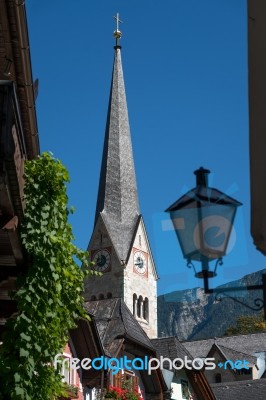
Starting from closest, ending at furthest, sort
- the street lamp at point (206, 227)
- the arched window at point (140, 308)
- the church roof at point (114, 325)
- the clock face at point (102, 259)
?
the street lamp at point (206, 227) → the church roof at point (114, 325) → the arched window at point (140, 308) → the clock face at point (102, 259)

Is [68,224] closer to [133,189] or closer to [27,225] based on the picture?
[27,225]

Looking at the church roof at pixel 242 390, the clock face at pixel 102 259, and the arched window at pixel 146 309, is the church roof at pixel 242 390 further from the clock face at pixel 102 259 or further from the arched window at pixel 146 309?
the clock face at pixel 102 259

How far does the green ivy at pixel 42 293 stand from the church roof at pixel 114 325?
1461 cm

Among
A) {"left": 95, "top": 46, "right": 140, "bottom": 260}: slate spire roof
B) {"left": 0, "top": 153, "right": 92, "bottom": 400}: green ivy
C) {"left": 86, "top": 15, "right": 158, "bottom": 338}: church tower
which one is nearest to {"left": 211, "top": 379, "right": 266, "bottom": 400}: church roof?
{"left": 86, "top": 15, "right": 158, "bottom": 338}: church tower

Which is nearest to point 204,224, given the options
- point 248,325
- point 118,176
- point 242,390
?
point 242,390

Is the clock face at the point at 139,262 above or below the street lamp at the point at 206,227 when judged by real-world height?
above

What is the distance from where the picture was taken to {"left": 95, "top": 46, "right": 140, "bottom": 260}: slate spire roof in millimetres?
74375

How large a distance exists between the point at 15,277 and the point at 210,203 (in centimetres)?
831

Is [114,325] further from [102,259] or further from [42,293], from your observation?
[102,259]

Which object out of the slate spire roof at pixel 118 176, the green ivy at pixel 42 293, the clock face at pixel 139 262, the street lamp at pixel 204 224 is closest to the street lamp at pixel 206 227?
the street lamp at pixel 204 224

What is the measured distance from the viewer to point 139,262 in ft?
245

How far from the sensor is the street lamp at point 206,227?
439cm

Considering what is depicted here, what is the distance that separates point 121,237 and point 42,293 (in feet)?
201

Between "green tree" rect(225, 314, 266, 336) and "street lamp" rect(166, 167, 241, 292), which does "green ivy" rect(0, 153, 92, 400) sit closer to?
"street lamp" rect(166, 167, 241, 292)
